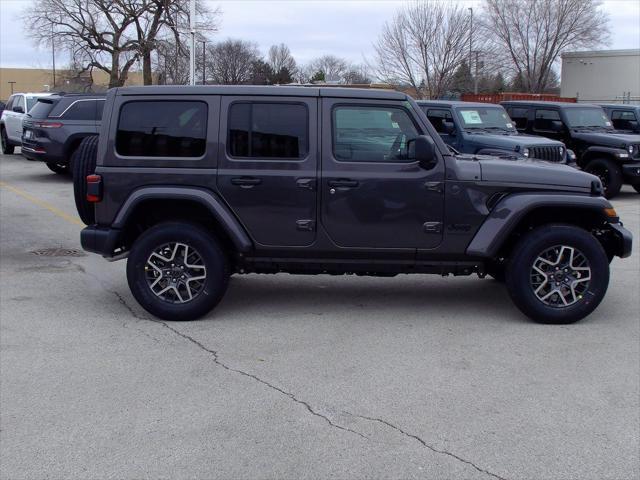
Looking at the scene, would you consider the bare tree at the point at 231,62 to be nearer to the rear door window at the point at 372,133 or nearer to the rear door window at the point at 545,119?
the rear door window at the point at 545,119

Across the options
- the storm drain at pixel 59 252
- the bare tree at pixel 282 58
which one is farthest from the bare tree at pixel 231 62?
the storm drain at pixel 59 252

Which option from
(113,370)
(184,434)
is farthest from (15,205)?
(184,434)

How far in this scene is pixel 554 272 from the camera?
20.6ft

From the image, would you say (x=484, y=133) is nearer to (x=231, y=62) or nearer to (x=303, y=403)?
(x=303, y=403)

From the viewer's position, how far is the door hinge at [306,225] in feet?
20.3

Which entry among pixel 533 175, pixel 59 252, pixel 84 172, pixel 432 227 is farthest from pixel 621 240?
pixel 59 252

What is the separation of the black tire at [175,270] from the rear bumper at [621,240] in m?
3.40

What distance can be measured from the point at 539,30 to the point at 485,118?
128ft

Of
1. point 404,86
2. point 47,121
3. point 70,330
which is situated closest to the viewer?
point 70,330

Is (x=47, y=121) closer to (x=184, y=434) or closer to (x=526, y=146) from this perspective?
(x=526, y=146)

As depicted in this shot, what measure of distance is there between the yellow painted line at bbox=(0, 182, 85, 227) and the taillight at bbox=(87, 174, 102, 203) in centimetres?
534

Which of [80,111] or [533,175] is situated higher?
[80,111]

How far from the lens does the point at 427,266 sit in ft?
20.9

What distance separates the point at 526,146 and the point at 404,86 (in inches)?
935
